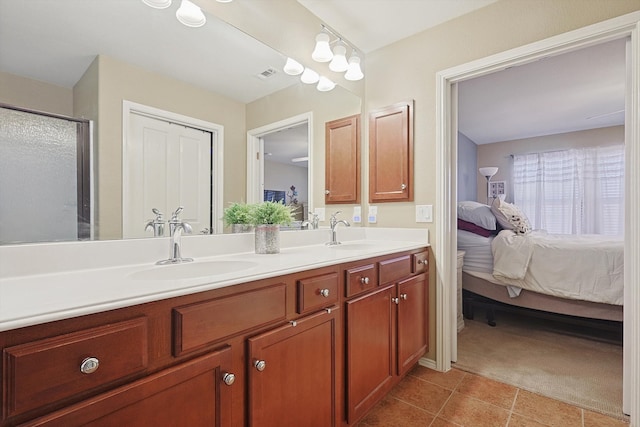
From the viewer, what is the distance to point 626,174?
1.58 metres

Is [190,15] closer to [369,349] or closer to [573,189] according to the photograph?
[369,349]

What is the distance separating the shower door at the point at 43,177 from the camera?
0.97 meters

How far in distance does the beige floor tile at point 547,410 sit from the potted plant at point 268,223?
5.15ft

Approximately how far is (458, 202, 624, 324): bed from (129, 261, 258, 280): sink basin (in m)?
2.48

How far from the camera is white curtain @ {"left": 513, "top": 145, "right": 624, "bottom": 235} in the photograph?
448 cm

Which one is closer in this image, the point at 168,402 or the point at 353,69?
the point at 168,402

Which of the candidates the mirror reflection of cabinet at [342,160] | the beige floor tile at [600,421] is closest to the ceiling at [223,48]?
the mirror reflection of cabinet at [342,160]

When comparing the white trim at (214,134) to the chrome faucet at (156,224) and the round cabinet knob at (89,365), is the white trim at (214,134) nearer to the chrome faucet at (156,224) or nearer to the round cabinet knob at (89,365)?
the chrome faucet at (156,224)

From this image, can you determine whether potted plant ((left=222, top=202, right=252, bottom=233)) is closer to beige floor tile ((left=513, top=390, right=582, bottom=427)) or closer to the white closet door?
the white closet door

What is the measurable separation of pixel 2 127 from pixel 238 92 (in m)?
0.95

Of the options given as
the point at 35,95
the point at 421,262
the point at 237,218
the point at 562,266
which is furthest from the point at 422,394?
the point at 35,95

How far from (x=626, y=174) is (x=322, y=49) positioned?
1.79m

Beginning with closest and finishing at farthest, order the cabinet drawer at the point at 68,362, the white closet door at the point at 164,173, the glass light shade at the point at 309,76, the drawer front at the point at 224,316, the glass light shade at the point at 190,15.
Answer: the cabinet drawer at the point at 68,362 < the drawer front at the point at 224,316 < the white closet door at the point at 164,173 < the glass light shade at the point at 190,15 < the glass light shade at the point at 309,76

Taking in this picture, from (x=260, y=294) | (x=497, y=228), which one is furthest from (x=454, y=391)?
(x=497, y=228)
